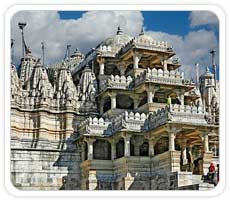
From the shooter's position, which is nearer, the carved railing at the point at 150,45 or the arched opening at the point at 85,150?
the arched opening at the point at 85,150

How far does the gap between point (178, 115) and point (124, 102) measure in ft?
18.1

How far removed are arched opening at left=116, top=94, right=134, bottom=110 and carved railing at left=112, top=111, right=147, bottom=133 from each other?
3349 millimetres

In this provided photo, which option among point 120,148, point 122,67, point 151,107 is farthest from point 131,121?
point 122,67

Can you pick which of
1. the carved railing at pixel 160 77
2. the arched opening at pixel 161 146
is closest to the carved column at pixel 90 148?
the arched opening at pixel 161 146

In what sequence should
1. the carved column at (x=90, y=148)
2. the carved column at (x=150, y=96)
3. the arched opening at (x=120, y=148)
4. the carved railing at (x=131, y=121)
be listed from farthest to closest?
the carved column at (x=150, y=96), the arched opening at (x=120, y=148), the carved column at (x=90, y=148), the carved railing at (x=131, y=121)

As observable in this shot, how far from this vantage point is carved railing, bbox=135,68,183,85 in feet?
95.0

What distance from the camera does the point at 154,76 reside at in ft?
95.5

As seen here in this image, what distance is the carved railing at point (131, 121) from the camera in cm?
2700

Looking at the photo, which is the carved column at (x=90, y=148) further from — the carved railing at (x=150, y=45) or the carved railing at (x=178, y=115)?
the carved railing at (x=150, y=45)

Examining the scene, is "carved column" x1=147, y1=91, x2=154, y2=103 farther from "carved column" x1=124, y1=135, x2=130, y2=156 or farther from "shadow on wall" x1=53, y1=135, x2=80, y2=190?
"shadow on wall" x1=53, y1=135, x2=80, y2=190

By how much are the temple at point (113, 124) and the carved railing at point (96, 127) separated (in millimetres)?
47

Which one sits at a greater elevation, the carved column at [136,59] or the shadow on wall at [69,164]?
the carved column at [136,59]
